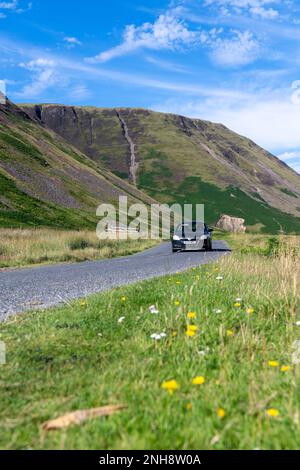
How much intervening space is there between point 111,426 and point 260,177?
631 ft

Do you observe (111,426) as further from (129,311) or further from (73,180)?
(73,180)

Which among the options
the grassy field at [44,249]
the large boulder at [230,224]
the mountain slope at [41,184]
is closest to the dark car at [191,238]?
the grassy field at [44,249]

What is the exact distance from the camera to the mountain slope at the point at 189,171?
145625mm

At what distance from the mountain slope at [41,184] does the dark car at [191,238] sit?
28337mm

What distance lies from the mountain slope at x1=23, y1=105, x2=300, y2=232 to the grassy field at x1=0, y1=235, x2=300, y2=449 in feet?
401

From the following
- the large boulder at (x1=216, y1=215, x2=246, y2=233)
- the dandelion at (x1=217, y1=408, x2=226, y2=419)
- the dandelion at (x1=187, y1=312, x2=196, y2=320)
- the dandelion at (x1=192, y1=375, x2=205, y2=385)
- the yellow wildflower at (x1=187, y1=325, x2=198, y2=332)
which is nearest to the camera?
the dandelion at (x1=217, y1=408, x2=226, y2=419)

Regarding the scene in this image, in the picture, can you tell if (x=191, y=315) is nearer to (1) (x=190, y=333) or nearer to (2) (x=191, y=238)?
(1) (x=190, y=333)

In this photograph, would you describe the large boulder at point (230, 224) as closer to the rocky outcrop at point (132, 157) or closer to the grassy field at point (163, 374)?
the rocky outcrop at point (132, 157)

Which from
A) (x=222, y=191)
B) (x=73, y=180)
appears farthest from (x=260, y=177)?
(x=73, y=180)

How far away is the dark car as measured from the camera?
88.5ft

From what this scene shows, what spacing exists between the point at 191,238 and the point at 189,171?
456 feet

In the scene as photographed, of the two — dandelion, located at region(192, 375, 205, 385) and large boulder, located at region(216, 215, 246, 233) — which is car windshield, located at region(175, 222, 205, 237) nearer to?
dandelion, located at region(192, 375, 205, 385)

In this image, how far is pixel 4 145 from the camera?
83500mm

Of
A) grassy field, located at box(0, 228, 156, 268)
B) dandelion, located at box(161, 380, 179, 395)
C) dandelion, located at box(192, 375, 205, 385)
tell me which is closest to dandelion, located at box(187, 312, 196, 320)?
dandelion, located at box(192, 375, 205, 385)
